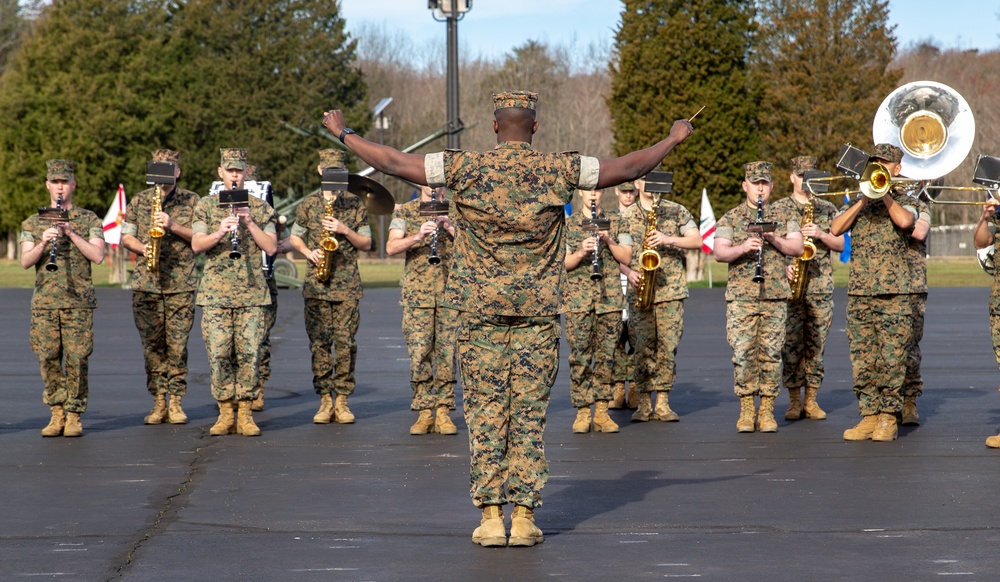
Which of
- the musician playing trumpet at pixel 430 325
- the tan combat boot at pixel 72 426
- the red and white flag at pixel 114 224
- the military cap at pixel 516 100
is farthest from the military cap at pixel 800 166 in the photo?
the red and white flag at pixel 114 224

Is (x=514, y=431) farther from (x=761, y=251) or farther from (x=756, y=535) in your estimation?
(x=761, y=251)

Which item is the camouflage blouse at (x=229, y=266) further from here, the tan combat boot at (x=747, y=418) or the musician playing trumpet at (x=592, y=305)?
the tan combat boot at (x=747, y=418)

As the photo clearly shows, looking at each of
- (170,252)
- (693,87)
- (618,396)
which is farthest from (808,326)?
(693,87)

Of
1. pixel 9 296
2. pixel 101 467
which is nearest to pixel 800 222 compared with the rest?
pixel 101 467

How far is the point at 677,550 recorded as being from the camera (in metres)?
6.95

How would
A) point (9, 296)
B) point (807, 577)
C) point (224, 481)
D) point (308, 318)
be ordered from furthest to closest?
point (9, 296)
point (308, 318)
point (224, 481)
point (807, 577)

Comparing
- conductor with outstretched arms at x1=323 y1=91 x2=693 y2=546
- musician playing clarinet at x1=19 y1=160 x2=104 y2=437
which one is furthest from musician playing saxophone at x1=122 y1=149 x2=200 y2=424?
conductor with outstretched arms at x1=323 y1=91 x2=693 y2=546

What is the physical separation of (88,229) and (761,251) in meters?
5.56

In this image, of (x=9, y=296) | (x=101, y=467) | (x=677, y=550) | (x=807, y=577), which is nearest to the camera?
(x=807, y=577)

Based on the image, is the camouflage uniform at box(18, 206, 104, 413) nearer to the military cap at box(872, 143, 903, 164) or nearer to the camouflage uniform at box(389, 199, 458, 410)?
the camouflage uniform at box(389, 199, 458, 410)

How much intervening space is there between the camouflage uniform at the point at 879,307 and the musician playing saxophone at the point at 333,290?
13.6 feet

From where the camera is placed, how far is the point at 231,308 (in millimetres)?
11188

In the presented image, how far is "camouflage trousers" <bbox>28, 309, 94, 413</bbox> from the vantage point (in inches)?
439

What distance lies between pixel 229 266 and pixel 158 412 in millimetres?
1700
